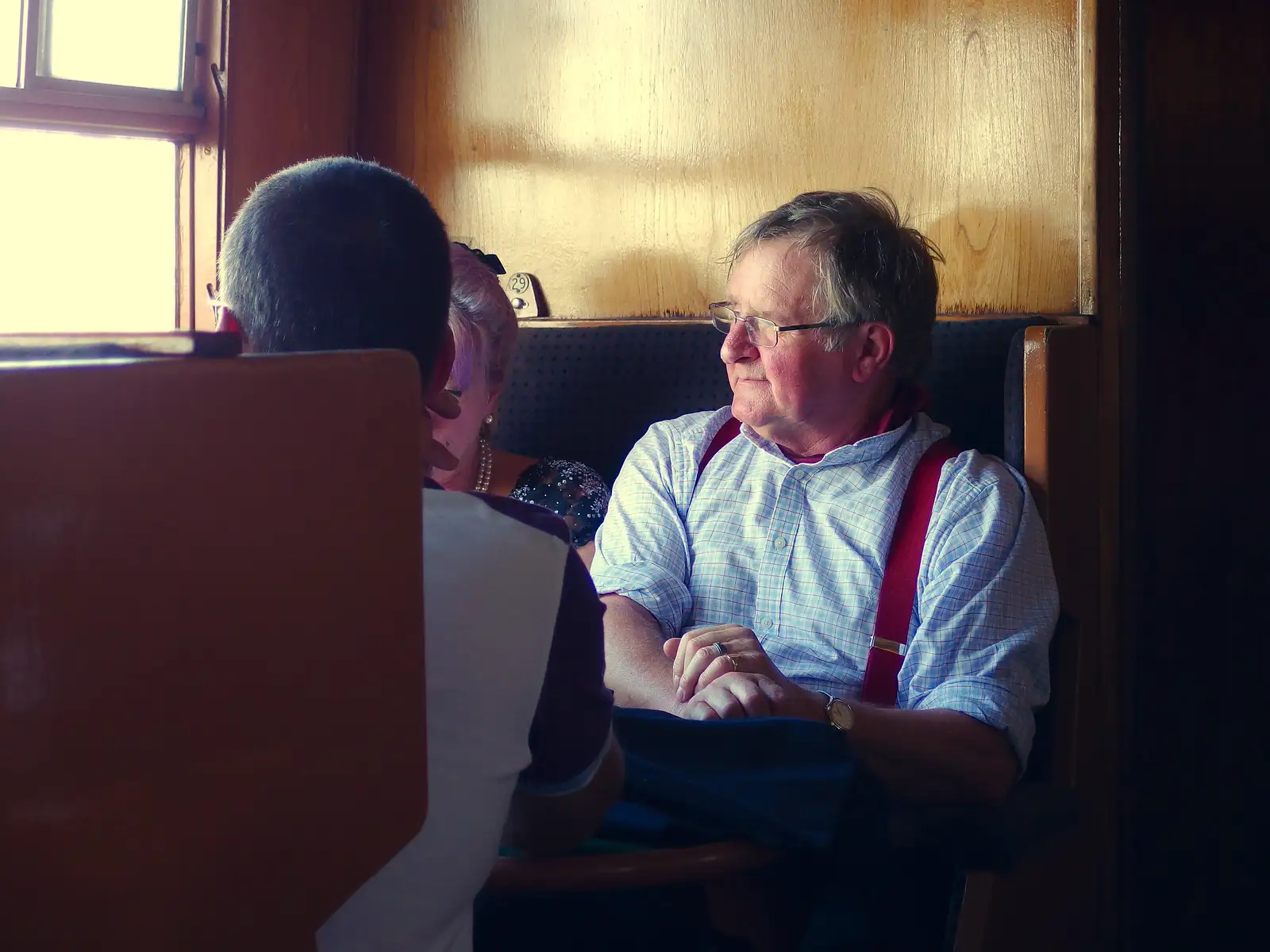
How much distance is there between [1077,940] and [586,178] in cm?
170

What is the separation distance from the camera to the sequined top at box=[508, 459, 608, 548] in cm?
199

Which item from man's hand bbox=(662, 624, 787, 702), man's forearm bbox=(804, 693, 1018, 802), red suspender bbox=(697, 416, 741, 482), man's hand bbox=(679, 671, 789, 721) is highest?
red suspender bbox=(697, 416, 741, 482)

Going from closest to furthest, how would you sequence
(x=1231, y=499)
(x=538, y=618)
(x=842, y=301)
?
1. (x=538, y=618)
2. (x=842, y=301)
3. (x=1231, y=499)

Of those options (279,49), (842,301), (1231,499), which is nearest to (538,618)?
(842,301)

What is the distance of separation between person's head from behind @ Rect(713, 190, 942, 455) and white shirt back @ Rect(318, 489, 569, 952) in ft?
3.12

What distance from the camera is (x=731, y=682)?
1382 mm

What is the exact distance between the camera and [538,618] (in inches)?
33.4

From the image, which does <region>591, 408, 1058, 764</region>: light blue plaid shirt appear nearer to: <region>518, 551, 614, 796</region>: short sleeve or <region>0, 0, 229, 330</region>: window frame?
<region>518, 551, 614, 796</region>: short sleeve

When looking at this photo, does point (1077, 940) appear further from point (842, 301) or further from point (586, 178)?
point (586, 178)

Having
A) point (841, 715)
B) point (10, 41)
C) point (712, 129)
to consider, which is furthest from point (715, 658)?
point (10, 41)

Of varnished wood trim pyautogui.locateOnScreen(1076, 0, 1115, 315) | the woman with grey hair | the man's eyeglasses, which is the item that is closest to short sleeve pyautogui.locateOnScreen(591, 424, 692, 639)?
the woman with grey hair

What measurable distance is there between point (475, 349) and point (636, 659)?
26.5 inches

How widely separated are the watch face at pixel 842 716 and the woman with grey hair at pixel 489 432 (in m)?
0.69

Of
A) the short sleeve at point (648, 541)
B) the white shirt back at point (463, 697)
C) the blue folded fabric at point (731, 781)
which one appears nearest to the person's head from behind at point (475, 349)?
the short sleeve at point (648, 541)
